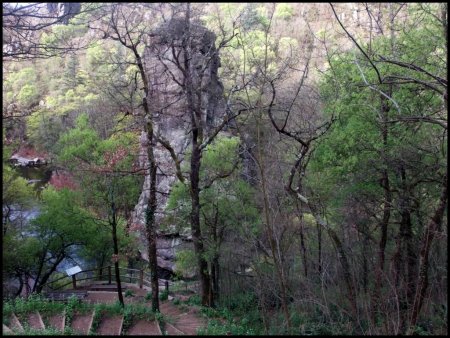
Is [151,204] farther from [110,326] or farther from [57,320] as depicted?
[57,320]

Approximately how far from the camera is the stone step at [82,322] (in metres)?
8.22

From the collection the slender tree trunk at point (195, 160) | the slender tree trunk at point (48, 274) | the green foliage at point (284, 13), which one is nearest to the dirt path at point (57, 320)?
the slender tree trunk at point (195, 160)

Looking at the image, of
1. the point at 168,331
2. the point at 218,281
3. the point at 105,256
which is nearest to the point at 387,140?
the point at 168,331

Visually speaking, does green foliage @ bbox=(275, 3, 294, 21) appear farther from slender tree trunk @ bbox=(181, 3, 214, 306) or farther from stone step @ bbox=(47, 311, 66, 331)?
stone step @ bbox=(47, 311, 66, 331)

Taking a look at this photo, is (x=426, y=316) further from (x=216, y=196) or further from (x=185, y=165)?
(x=185, y=165)

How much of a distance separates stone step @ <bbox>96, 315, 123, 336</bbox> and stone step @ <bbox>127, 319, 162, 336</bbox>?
0.80 ft

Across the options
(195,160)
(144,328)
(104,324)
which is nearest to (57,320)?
(104,324)

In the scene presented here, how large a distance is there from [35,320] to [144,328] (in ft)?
6.95

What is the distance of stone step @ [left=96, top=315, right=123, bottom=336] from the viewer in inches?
328

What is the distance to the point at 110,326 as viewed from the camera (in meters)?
8.64

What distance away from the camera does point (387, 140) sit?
30.1 feet

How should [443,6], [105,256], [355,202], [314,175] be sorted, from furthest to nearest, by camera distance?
1. [105,256]
2. [314,175]
3. [355,202]
4. [443,6]

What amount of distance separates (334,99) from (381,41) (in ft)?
5.49

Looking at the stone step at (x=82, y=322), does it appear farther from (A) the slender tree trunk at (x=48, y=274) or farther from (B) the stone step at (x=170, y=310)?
(A) the slender tree trunk at (x=48, y=274)
